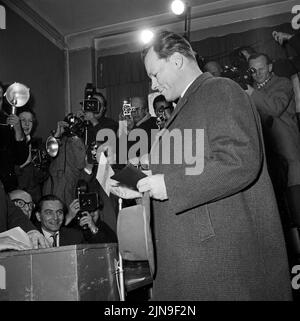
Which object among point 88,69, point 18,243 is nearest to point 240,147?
point 18,243

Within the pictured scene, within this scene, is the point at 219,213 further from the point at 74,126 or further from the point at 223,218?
the point at 74,126

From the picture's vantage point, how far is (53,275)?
146cm

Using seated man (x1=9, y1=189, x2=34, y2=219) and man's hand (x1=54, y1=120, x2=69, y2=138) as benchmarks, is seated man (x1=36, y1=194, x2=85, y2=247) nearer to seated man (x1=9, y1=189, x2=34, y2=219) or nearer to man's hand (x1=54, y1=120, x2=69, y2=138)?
seated man (x1=9, y1=189, x2=34, y2=219)

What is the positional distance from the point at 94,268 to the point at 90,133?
3542mm

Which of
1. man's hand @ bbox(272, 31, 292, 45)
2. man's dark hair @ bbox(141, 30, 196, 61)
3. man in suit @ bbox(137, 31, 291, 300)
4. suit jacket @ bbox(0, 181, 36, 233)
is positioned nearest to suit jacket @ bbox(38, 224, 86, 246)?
suit jacket @ bbox(0, 181, 36, 233)

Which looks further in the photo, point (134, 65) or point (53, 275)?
point (134, 65)

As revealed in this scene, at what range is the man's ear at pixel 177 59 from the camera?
156 cm

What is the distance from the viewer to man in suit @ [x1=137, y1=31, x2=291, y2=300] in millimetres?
1291

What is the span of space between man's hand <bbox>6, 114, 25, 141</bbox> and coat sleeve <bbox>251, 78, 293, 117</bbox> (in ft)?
8.28

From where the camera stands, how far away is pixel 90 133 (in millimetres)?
4992

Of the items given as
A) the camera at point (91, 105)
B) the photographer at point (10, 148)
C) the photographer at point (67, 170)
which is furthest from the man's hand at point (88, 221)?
the camera at point (91, 105)

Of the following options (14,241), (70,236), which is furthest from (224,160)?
(70,236)

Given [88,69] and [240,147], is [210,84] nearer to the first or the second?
[240,147]

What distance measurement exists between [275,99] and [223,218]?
3.31 metres
